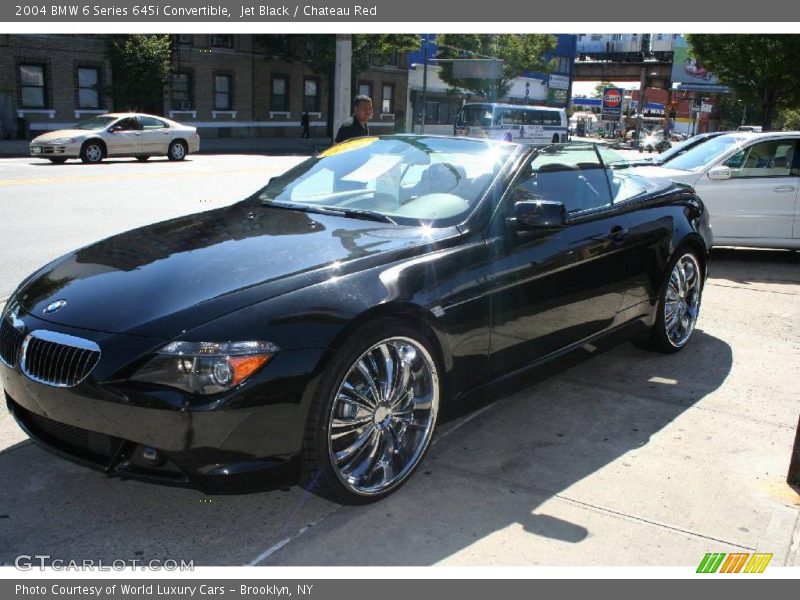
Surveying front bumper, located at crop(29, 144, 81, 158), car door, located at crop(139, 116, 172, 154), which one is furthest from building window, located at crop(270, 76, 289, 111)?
front bumper, located at crop(29, 144, 81, 158)

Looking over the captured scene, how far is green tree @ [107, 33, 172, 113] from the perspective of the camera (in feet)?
104

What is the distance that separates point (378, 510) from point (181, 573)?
35.1 inches

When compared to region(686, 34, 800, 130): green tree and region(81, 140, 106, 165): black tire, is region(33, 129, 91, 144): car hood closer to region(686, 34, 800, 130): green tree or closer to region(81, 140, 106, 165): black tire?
region(81, 140, 106, 165): black tire

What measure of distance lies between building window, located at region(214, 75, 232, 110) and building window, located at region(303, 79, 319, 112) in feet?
17.6

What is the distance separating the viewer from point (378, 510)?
3.48 metres

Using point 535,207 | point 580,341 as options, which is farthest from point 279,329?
point 580,341

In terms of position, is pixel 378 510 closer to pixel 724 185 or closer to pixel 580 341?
pixel 580 341

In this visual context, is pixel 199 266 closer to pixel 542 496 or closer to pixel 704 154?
pixel 542 496

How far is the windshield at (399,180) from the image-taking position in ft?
14.0

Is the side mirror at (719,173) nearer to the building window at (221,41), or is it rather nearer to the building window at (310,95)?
the building window at (221,41)

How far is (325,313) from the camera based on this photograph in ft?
10.5

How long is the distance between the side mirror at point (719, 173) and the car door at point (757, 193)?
0.21 feet

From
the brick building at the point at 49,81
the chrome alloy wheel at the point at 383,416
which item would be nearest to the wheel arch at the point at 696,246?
the chrome alloy wheel at the point at 383,416

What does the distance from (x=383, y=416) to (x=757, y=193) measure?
7.55 m
